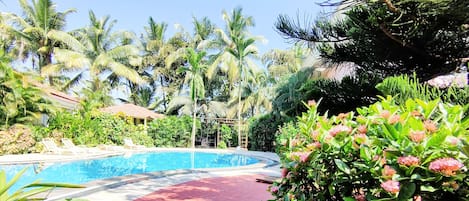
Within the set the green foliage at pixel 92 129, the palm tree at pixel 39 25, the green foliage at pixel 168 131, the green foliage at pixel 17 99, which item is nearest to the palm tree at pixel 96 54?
the palm tree at pixel 39 25

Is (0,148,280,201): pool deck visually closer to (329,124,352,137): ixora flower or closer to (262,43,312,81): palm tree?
(329,124,352,137): ixora flower

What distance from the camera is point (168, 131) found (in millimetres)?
21953

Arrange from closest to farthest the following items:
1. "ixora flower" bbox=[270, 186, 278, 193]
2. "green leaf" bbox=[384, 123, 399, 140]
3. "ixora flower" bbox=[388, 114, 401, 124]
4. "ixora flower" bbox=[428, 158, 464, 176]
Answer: "ixora flower" bbox=[428, 158, 464, 176], "green leaf" bbox=[384, 123, 399, 140], "ixora flower" bbox=[388, 114, 401, 124], "ixora flower" bbox=[270, 186, 278, 193]

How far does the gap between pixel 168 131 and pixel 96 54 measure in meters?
8.76

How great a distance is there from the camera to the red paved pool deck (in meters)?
6.43

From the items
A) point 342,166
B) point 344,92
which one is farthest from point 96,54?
point 342,166

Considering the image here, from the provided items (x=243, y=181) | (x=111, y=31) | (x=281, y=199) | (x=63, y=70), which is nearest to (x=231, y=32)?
(x=111, y=31)

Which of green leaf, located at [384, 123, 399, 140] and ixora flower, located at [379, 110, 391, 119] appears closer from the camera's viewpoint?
green leaf, located at [384, 123, 399, 140]

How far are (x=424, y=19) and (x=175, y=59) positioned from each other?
948 inches

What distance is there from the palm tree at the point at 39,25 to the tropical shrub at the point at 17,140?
9.79 m

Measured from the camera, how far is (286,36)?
4.91m

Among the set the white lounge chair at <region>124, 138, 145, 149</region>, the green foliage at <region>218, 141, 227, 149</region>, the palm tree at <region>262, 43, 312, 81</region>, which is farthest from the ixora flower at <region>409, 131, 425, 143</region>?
the palm tree at <region>262, 43, 312, 81</region>

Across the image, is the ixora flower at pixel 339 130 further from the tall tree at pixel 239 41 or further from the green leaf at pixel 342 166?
the tall tree at pixel 239 41

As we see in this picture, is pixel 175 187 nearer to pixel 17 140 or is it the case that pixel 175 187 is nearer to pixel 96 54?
pixel 17 140
